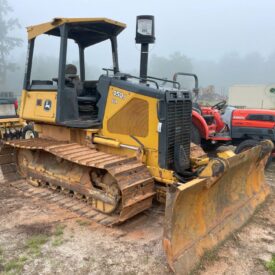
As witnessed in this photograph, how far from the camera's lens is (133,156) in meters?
5.09

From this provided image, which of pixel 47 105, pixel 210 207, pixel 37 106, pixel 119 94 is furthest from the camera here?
pixel 37 106

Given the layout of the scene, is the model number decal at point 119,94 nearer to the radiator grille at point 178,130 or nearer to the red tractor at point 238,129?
the radiator grille at point 178,130

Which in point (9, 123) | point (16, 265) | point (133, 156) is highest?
point (133, 156)

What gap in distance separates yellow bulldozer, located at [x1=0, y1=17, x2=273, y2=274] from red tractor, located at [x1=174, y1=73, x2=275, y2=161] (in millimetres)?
2141

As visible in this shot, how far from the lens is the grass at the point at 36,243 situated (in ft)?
13.5

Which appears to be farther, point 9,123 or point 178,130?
point 9,123

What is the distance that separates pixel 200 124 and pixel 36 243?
15.6 feet

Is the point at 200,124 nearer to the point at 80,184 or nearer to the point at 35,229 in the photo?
the point at 80,184

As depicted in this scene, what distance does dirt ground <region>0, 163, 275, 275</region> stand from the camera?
3.80m

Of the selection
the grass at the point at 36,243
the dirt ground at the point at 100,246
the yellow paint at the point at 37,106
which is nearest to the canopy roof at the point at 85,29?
the yellow paint at the point at 37,106

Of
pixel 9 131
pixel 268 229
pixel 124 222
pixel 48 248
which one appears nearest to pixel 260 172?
pixel 268 229

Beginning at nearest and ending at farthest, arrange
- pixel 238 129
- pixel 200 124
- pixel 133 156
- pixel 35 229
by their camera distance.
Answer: pixel 35 229
pixel 133 156
pixel 200 124
pixel 238 129

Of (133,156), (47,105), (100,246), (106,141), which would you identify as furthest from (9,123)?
(100,246)

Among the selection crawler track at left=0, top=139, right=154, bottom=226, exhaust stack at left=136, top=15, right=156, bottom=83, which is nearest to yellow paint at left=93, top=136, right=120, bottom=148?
crawler track at left=0, top=139, right=154, bottom=226
